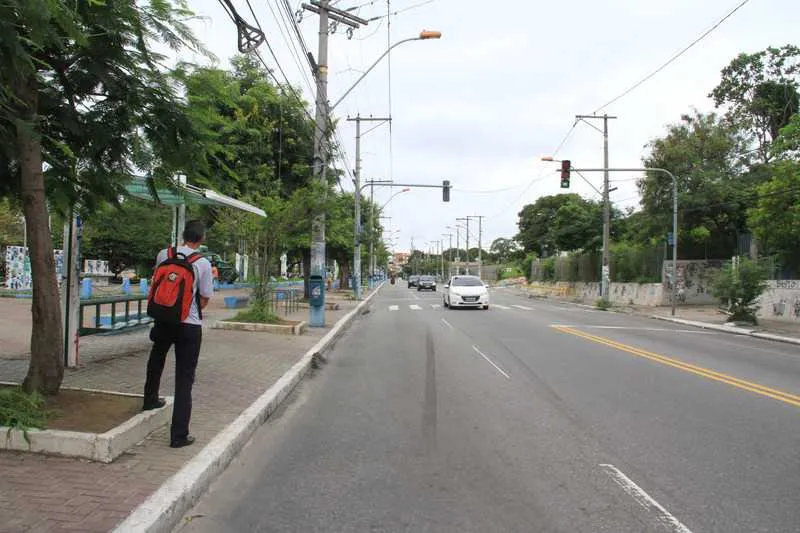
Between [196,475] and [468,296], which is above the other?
[468,296]

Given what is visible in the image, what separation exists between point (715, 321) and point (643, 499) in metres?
20.7

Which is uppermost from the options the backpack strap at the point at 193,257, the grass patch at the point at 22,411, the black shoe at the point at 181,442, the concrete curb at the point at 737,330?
the backpack strap at the point at 193,257

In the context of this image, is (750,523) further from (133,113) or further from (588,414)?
(133,113)

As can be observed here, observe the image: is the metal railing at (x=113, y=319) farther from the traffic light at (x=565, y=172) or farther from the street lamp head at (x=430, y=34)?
the traffic light at (x=565, y=172)

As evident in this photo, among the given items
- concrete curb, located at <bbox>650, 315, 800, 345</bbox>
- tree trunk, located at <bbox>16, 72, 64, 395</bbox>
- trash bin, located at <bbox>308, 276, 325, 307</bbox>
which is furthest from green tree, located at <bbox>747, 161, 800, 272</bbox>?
tree trunk, located at <bbox>16, 72, 64, 395</bbox>


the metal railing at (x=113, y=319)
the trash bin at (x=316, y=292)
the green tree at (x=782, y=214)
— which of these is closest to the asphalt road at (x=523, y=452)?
the metal railing at (x=113, y=319)

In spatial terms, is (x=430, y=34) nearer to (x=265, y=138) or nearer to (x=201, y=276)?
(x=265, y=138)

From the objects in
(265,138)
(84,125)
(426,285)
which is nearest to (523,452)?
(84,125)

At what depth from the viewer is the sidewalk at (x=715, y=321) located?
18.3 meters

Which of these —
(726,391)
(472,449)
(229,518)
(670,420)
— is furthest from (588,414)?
(229,518)

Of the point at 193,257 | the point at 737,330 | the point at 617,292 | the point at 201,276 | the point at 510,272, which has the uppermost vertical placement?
the point at 510,272

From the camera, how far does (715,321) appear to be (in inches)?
898

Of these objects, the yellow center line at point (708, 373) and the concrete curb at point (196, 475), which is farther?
the yellow center line at point (708, 373)

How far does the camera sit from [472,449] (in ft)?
19.0
